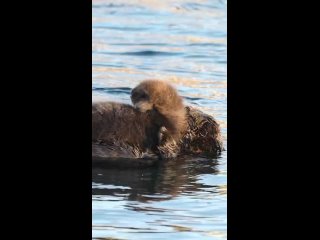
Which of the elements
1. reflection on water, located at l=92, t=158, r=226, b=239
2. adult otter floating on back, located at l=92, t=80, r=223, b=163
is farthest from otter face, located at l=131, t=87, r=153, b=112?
reflection on water, located at l=92, t=158, r=226, b=239

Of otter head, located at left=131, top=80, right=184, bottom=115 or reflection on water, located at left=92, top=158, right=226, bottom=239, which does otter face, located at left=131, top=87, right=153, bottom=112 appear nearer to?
otter head, located at left=131, top=80, right=184, bottom=115

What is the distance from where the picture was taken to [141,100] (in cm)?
405

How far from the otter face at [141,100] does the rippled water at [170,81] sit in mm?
50

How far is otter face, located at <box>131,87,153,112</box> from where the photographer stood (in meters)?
4.03

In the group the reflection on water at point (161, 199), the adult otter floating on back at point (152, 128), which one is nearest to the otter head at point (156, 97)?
the adult otter floating on back at point (152, 128)

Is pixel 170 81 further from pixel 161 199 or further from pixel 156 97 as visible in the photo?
pixel 161 199

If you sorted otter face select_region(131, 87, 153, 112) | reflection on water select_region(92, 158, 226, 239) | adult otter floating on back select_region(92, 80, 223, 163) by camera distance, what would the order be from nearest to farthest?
reflection on water select_region(92, 158, 226, 239), adult otter floating on back select_region(92, 80, 223, 163), otter face select_region(131, 87, 153, 112)

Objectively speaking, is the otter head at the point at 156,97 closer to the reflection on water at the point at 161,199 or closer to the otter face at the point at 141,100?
the otter face at the point at 141,100

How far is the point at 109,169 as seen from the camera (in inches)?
148

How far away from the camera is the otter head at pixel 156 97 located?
404 cm
